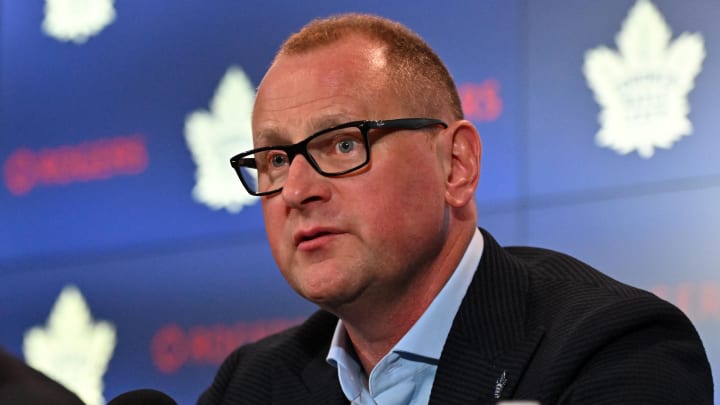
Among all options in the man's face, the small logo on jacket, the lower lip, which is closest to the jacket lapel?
the small logo on jacket

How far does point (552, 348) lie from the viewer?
1.92m

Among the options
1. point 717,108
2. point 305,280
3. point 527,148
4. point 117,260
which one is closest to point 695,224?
point 717,108

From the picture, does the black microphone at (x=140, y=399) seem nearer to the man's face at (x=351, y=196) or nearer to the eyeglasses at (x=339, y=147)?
the man's face at (x=351, y=196)

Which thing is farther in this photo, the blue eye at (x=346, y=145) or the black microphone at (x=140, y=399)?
the blue eye at (x=346, y=145)

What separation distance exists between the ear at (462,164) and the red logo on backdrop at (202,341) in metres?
1.21

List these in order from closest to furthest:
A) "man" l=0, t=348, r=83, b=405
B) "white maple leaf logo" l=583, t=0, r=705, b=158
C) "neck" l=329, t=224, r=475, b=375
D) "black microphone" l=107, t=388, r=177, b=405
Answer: "man" l=0, t=348, r=83, b=405, "black microphone" l=107, t=388, r=177, b=405, "neck" l=329, t=224, r=475, b=375, "white maple leaf logo" l=583, t=0, r=705, b=158

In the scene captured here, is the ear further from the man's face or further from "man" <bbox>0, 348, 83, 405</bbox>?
"man" <bbox>0, 348, 83, 405</bbox>

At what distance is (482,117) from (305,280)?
1.07 meters

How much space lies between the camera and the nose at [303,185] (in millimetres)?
2014

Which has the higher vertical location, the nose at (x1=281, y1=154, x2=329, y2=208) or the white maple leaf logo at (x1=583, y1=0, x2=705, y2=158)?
the white maple leaf logo at (x1=583, y1=0, x2=705, y2=158)

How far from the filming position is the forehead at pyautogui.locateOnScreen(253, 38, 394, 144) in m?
2.06

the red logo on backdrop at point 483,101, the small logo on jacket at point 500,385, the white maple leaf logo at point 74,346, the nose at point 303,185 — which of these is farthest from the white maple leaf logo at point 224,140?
the small logo on jacket at point 500,385

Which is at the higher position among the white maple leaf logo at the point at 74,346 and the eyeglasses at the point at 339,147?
the eyeglasses at the point at 339,147

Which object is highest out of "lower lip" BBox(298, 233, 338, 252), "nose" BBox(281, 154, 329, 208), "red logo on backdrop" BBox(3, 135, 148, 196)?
"red logo on backdrop" BBox(3, 135, 148, 196)
